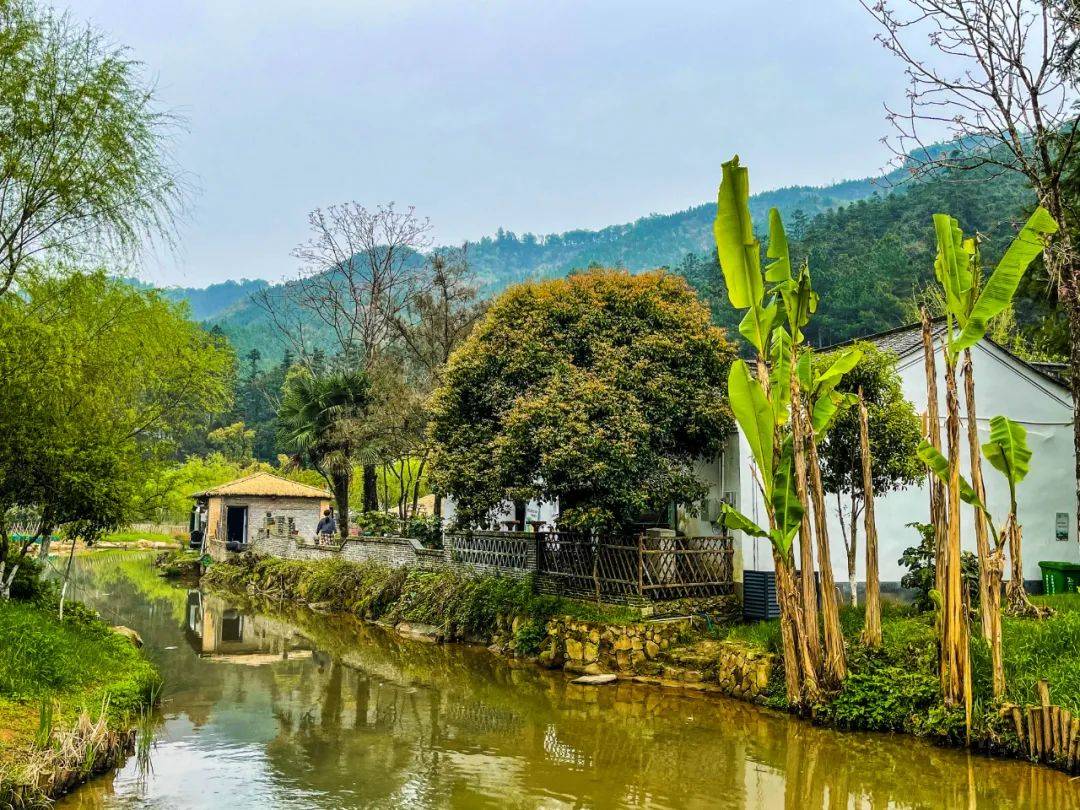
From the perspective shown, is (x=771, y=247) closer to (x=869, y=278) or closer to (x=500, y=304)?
(x=500, y=304)

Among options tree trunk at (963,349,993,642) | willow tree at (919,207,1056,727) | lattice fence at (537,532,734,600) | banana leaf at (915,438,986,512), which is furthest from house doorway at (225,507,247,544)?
tree trunk at (963,349,993,642)

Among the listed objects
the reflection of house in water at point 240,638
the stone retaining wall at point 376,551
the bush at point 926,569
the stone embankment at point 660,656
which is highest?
the bush at point 926,569

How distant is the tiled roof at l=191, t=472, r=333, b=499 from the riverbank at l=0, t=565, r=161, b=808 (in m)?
25.1

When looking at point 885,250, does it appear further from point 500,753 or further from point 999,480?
point 500,753

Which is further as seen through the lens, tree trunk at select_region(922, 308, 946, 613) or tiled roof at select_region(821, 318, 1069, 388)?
tiled roof at select_region(821, 318, 1069, 388)

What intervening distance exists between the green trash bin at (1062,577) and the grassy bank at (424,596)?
7.80 metres

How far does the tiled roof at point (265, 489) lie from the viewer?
39.1 m

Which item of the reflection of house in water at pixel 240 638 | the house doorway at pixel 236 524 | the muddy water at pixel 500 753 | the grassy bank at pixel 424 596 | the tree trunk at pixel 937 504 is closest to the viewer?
the muddy water at pixel 500 753

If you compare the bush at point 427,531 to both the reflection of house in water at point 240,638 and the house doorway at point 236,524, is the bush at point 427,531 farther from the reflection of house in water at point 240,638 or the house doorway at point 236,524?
the house doorway at point 236,524

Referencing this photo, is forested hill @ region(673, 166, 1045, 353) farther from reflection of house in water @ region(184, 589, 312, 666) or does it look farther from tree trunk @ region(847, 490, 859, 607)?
reflection of house in water @ region(184, 589, 312, 666)

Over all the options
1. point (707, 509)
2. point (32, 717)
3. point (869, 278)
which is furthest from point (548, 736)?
point (869, 278)

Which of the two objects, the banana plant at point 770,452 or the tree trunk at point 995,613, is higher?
the banana plant at point 770,452

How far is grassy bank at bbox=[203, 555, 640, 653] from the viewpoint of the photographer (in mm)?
17016

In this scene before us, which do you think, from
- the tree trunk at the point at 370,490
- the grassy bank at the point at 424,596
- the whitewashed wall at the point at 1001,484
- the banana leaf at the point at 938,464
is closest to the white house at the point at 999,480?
the whitewashed wall at the point at 1001,484
